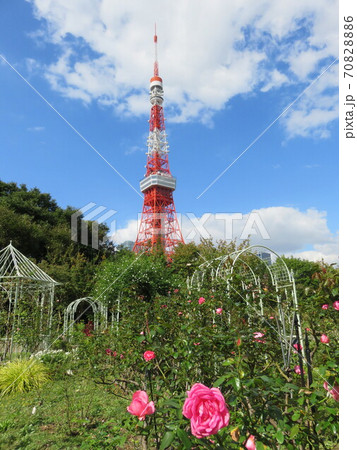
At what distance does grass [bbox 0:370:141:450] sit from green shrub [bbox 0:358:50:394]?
16 centimetres

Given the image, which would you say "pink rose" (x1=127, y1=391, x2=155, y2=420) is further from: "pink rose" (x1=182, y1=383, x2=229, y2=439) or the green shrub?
the green shrub

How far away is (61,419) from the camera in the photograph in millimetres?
3977

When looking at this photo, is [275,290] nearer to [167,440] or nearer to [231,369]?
[231,369]

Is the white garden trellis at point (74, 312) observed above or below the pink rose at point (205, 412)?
below

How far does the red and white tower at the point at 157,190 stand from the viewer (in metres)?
27.8

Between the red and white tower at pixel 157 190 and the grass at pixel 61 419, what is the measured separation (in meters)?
21.0

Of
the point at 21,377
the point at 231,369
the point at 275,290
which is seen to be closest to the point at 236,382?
the point at 231,369

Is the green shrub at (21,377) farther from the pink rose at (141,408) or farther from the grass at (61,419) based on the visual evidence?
the pink rose at (141,408)

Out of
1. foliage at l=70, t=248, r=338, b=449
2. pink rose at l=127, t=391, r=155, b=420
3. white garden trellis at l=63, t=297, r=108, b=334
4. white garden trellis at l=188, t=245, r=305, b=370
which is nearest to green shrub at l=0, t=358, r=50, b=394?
foliage at l=70, t=248, r=338, b=449

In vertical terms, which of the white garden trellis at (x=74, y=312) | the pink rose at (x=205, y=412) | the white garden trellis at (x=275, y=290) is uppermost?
the white garden trellis at (x=275, y=290)

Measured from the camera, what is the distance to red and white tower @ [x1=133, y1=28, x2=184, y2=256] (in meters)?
27.8

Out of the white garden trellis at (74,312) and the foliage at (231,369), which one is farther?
the white garden trellis at (74,312)

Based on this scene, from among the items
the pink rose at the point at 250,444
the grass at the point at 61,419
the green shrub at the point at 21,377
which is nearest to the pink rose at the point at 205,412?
the pink rose at the point at 250,444
